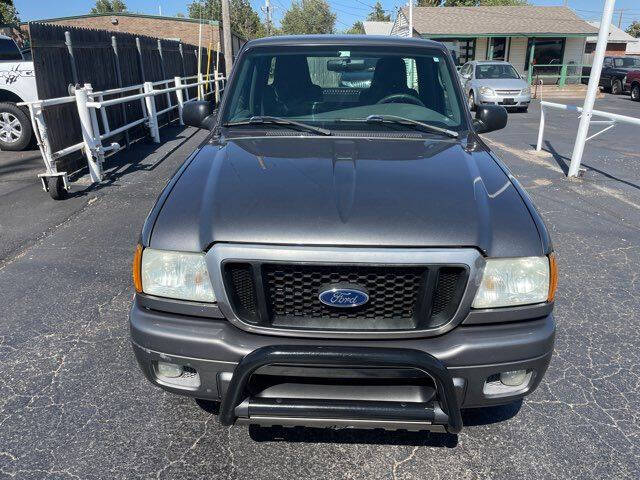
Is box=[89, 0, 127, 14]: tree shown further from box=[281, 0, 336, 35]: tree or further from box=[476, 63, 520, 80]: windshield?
box=[476, 63, 520, 80]: windshield

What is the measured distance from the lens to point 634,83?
21266 millimetres

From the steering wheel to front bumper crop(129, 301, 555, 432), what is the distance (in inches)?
71.3

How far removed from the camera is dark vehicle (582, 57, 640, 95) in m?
23.1

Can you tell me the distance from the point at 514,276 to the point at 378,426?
80 centimetres

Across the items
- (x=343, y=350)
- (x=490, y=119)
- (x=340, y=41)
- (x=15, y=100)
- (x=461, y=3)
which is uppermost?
(x=461, y=3)

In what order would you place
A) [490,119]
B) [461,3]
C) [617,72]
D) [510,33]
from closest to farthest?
[490,119] < [617,72] < [510,33] < [461,3]

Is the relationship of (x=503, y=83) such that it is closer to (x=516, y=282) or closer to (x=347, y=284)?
(x=516, y=282)

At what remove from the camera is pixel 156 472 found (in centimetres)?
220

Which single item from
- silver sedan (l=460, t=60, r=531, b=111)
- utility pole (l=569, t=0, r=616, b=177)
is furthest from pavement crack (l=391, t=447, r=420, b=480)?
silver sedan (l=460, t=60, r=531, b=111)

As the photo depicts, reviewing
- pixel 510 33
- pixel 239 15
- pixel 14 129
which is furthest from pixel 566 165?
pixel 239 15

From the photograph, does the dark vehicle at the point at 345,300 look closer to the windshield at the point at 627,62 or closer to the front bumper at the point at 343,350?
the front bumper at the point at 343,350

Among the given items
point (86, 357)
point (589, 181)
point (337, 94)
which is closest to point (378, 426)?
point (86, 357)

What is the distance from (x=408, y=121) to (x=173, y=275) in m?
1.77

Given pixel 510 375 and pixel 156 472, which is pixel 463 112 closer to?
pixel 510 375
